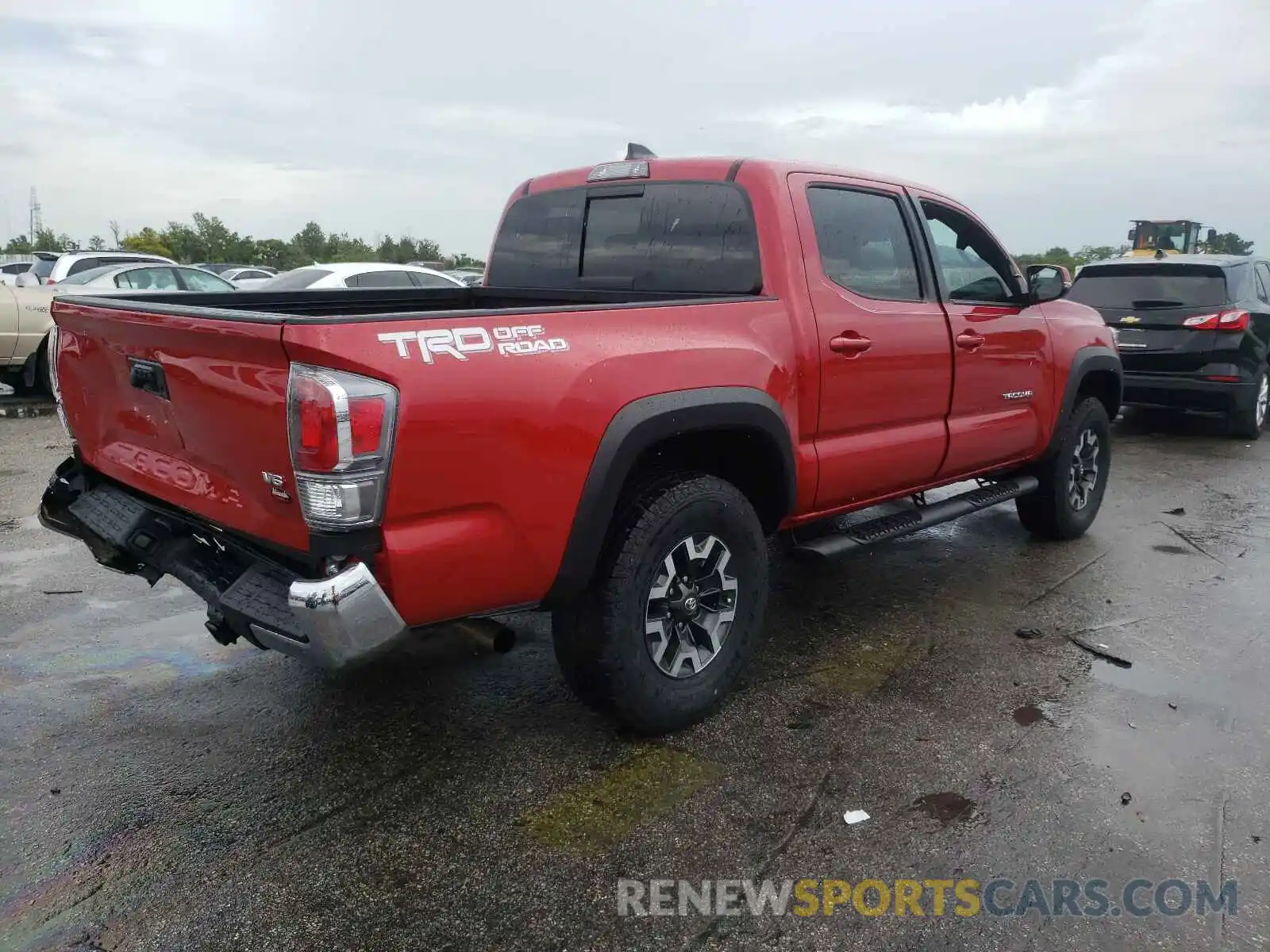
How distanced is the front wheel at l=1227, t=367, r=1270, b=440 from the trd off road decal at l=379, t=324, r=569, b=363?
27.4ft

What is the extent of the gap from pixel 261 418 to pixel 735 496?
1591 mm

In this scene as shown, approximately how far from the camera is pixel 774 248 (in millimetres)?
3537

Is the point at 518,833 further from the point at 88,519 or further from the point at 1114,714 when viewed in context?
the point at 1114,714

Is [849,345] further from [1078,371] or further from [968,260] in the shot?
[1078,371]

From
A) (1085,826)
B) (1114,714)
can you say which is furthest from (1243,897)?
(1114,714)

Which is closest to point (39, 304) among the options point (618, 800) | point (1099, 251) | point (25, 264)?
point (618, 800)

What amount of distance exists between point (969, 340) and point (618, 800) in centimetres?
270

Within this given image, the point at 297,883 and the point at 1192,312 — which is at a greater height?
the point at 1192,312

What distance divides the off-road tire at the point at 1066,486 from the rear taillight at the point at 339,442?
13.5ft

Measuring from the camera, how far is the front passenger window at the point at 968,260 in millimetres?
4426

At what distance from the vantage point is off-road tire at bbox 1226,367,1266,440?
878cm

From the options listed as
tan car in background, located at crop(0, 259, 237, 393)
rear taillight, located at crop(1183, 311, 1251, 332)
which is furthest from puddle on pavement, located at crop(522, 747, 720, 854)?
tan car in background, located at crop(0, 259, 237, 393)

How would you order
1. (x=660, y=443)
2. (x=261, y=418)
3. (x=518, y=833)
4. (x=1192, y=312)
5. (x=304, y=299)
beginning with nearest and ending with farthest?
(x=261, y=418) → (x=518, y=833) → (x=660, y=443) → (x=304, y=299) → (x=1192, y=312)

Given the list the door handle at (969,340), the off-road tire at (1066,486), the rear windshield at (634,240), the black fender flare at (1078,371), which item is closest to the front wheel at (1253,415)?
the off-road tire at (1066,486)
